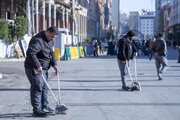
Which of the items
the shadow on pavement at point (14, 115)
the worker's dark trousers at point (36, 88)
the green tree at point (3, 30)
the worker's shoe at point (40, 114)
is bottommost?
the shadow on pavement at point (14, 115)

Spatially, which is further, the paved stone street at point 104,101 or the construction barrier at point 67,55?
the construction barrier at point 67,55

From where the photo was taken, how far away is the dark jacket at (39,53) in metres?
9.85

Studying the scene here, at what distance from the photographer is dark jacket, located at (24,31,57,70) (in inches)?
388

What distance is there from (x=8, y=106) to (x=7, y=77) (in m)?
9.57

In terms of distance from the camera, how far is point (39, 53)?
10.2 m

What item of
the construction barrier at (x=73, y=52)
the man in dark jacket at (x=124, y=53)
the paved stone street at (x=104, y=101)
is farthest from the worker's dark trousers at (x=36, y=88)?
the construction barrier at (x=73, y=52)

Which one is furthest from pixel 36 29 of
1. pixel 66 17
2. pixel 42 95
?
pixel 42 95

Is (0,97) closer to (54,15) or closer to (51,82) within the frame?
(51,82)

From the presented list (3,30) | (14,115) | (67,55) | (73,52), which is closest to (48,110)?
(14,115)

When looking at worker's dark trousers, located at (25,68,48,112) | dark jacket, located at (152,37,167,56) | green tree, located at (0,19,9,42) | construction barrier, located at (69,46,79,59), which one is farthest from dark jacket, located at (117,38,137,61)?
construction barrier, located at (69,46,79,59)

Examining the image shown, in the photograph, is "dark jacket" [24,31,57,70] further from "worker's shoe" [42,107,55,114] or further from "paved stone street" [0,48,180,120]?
"paved stone street" [0,48,180,120]

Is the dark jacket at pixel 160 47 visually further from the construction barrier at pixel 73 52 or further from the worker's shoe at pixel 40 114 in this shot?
the construction barrier at pixel 73 52

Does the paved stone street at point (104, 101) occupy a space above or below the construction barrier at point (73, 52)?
below

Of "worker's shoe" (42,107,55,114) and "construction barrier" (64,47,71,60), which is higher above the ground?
"construction barrier" (64,47,71,60)
